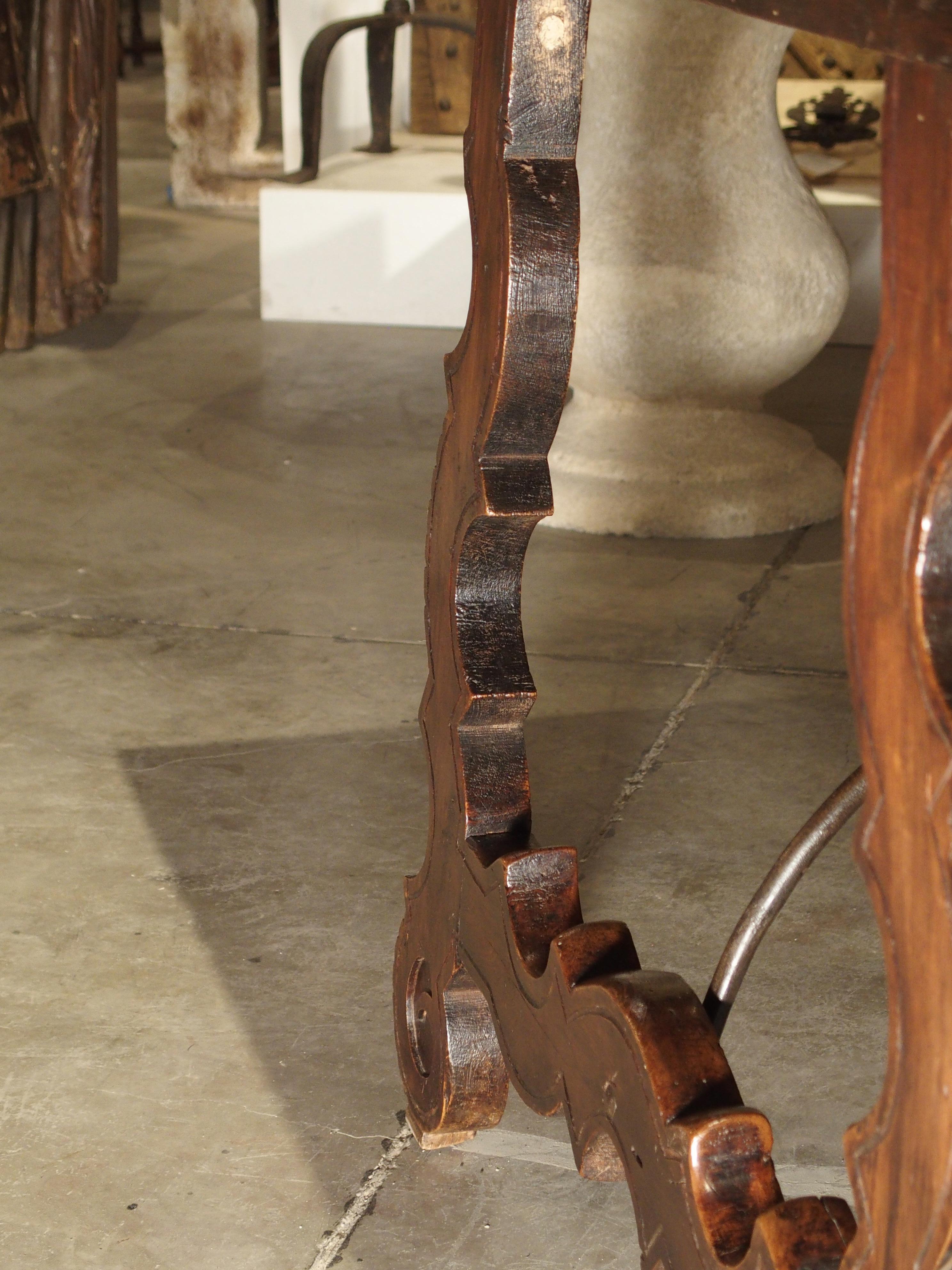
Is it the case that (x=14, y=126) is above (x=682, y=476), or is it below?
above

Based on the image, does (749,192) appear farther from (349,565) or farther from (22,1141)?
(22,1141)

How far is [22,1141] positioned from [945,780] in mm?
1125

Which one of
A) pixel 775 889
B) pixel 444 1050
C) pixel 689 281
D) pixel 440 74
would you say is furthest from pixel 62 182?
pixel 775 889

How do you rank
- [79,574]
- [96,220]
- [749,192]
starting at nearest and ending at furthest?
[79,574] → [749,192] → [96,220]

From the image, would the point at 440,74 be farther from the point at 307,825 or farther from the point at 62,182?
the point at 307,825

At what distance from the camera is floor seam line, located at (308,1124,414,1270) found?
1389 millimetres

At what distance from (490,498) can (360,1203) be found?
0.68 metres

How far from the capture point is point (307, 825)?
214 centimetres

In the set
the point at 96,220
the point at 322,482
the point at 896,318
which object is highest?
the point at 896,318

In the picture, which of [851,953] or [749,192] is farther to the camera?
[749,192]

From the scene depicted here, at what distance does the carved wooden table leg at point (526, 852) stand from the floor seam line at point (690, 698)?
71 cm

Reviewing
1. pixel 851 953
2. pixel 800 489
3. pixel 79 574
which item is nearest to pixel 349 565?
pixel 79 574

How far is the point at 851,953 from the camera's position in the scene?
1.87 metres

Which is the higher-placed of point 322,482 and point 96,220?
point 96,220
